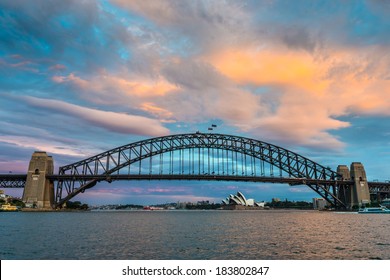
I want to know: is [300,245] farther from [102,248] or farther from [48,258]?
[48,258]

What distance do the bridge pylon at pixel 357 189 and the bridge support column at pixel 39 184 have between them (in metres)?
86.0

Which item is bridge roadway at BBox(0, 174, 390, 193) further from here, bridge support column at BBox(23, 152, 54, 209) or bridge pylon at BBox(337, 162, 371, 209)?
bridge pylon at BBox(337, 162, 371, 209)

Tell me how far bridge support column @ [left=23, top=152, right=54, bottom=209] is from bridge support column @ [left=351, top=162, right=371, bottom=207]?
86.6 metres

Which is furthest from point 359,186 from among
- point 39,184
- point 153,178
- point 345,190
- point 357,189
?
point 39,184

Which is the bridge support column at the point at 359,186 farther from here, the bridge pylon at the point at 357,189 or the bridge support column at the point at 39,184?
the bridge support column at the point at 39,184

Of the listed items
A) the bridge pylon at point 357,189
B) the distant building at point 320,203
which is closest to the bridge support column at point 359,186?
the bridge pylon at point 357,189

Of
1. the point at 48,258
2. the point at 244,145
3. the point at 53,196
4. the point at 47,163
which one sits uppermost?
the point at 244,145

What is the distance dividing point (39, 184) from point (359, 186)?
3557 inches

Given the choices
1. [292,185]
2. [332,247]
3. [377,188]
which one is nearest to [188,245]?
[332,247]

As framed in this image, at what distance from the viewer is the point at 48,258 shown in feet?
64.3

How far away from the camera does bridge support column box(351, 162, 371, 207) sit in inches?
4257

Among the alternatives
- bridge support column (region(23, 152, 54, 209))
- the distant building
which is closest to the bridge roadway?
bridge support column (region(23, 152, 54, 209))

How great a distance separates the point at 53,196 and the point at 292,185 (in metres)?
66.9

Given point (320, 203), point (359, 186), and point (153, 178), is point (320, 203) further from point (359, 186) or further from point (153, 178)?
point (153, 178)
